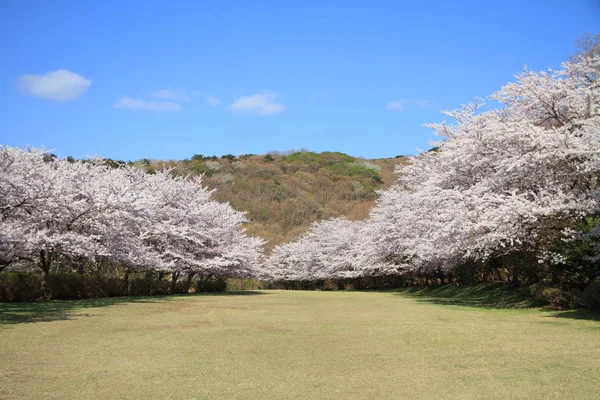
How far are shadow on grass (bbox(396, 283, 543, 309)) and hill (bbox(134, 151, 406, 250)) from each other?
156ft

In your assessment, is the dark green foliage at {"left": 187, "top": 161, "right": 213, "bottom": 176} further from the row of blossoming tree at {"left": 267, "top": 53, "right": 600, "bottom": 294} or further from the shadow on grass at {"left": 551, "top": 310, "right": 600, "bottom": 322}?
the shadow on grass at {"left": 551, "top": 310, "right": 600, "bottom": 322}

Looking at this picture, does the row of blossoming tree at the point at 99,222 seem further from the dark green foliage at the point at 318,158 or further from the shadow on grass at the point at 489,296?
the dark green foliage at the point at 318,158

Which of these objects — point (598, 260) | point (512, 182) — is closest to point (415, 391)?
point (598, 260)

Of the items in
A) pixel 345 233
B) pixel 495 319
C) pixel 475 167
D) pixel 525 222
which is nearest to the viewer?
pixel 495 319

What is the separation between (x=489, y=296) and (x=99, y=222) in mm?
17955

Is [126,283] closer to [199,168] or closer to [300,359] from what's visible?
[300,359]

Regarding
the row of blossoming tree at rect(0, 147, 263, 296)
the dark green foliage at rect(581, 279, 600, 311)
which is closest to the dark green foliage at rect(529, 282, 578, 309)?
the dark green foliage at rect(581, 279, 600, 311)

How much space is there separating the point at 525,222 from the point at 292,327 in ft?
26.5

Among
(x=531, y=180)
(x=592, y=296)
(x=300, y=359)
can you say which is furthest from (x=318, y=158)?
(x=300, y=359)

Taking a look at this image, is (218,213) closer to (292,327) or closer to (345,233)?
(345,233)

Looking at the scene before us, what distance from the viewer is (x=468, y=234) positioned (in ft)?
56.1

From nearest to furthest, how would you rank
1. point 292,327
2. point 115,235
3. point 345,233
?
point 292,327 → point 115,235 → point 345,233

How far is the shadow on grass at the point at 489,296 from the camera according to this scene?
1949 cm

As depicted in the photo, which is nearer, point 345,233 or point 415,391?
point 415,391
